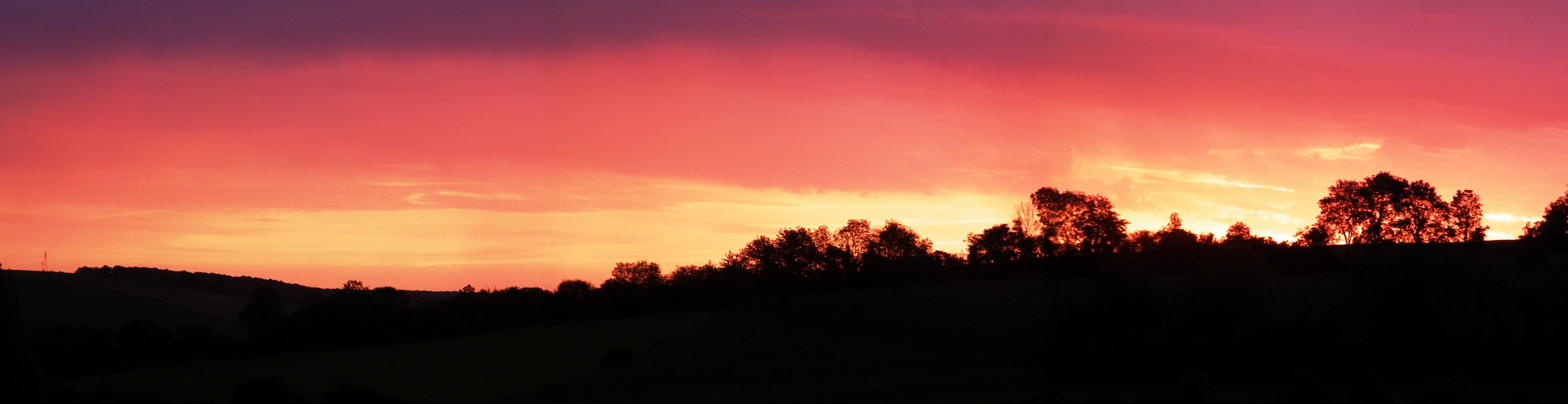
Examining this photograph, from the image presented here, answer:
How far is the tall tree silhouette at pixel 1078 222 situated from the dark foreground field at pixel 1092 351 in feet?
75.8

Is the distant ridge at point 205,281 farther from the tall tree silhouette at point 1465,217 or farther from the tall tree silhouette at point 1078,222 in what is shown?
the tall tree silhouette at point 1465,217

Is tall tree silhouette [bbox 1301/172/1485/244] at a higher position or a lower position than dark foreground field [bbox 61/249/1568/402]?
higher

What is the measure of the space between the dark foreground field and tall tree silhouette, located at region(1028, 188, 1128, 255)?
23110 mm

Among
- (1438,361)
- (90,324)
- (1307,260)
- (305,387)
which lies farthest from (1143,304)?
(90,324)

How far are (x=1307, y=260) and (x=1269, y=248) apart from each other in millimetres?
3332

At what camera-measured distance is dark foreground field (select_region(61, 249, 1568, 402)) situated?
46.8m

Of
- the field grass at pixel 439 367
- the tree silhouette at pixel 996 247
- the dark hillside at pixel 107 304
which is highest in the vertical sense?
the tree silhouette at pixel 996 247

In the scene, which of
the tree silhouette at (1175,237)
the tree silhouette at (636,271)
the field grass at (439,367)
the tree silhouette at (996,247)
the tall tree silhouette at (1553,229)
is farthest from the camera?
the tree silhouette at (636,271)

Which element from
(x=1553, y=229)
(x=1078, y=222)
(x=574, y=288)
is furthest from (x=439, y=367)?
(x=1553, y=229)

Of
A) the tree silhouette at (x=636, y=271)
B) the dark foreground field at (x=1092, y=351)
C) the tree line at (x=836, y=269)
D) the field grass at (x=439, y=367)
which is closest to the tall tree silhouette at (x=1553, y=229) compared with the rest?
the tree line at (x=836, y=269)

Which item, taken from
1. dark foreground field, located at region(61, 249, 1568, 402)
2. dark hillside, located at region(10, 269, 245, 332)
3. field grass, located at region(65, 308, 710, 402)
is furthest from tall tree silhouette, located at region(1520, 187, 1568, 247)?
dark hillside, located at region(10, 269, 245, 332)

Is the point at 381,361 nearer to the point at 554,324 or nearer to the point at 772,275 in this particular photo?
the point at 554,324

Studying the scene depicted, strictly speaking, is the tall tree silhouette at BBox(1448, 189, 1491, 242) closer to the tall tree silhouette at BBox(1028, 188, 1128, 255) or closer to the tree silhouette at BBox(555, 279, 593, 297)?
the tall tree silhouette at BBox(1028, 188, 1128, 255)

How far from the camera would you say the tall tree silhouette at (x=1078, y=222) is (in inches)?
4048
